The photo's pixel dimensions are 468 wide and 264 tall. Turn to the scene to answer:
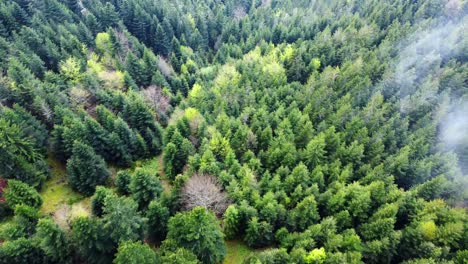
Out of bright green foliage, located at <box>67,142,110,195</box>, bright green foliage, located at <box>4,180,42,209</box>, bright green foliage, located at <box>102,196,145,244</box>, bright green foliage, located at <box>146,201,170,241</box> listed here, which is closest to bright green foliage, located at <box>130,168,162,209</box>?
bright green foliage, located at <box>146,201,170,241</box>

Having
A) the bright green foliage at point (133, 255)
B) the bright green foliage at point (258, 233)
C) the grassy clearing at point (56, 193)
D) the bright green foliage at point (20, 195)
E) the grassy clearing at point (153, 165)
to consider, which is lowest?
the grassy clearing at point (153, 165)

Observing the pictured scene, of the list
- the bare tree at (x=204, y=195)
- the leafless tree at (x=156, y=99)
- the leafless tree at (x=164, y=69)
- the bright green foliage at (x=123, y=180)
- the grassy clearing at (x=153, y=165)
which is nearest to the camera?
the bare tree at (x=204, y=195)

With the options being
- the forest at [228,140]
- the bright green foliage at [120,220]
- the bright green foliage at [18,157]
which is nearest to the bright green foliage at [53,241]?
the forest at [228,140]

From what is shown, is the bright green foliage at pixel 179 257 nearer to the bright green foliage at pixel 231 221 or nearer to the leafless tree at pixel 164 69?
the bright green foliage at pixel 231 221

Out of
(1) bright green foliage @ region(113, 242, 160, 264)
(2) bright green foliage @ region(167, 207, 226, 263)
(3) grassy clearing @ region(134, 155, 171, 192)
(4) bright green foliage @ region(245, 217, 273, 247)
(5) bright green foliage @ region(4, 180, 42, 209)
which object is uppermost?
(1) bright green foliage @ region(113, 242, 160, 264)

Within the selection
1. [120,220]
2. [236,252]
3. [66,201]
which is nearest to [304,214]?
[236,252]

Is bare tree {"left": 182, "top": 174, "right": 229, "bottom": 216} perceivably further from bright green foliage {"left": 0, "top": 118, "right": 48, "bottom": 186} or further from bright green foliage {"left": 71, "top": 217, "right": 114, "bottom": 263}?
bright green foliage {"left": 0, "top": 118, "right": 48, "bottom": 186}

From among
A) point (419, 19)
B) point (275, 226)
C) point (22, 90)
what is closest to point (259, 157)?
point (275, 226)

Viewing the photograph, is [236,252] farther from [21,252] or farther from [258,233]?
[21,252]
